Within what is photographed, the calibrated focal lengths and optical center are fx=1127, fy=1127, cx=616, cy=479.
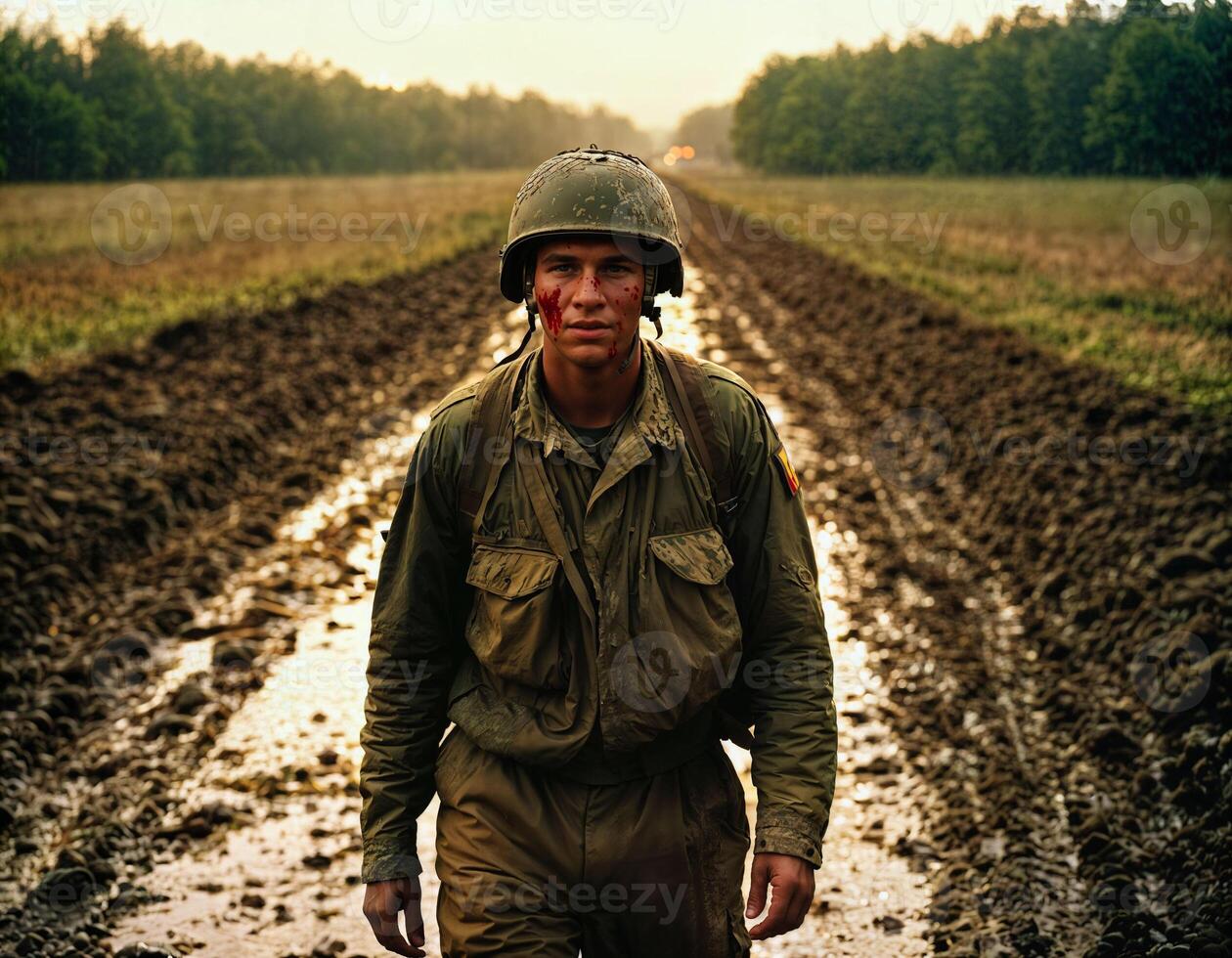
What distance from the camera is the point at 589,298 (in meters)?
2.32

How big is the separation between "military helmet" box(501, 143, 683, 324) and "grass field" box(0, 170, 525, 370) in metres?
9.00

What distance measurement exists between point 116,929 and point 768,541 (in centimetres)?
273

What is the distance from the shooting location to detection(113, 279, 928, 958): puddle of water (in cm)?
374

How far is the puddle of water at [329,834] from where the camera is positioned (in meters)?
3.74

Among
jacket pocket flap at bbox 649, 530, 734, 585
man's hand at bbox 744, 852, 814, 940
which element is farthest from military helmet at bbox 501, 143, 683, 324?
man's hand at bbox 744, 852, 814, 940

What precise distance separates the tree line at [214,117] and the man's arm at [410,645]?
56.9 ft

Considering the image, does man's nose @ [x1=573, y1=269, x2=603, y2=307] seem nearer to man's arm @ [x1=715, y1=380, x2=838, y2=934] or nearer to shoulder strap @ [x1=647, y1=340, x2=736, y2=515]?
shoulder strap @ [x1=647, y1=340, x2=736, y2=515]

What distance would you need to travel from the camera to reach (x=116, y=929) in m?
3.71

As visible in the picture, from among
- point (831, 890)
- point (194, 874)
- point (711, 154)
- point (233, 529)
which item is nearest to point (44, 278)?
point (233, 529)

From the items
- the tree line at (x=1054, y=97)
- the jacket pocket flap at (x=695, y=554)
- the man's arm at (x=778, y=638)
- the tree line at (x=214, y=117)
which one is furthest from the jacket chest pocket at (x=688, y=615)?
the tree line at (x=214, y=117)

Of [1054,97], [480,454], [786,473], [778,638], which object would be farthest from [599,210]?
[1054,97]

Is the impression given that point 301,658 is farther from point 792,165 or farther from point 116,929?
point 792,165

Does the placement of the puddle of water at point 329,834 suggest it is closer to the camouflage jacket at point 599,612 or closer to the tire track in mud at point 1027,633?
the tire track in mud at point 1027,633

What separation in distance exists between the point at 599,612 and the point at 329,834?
2490 mm
